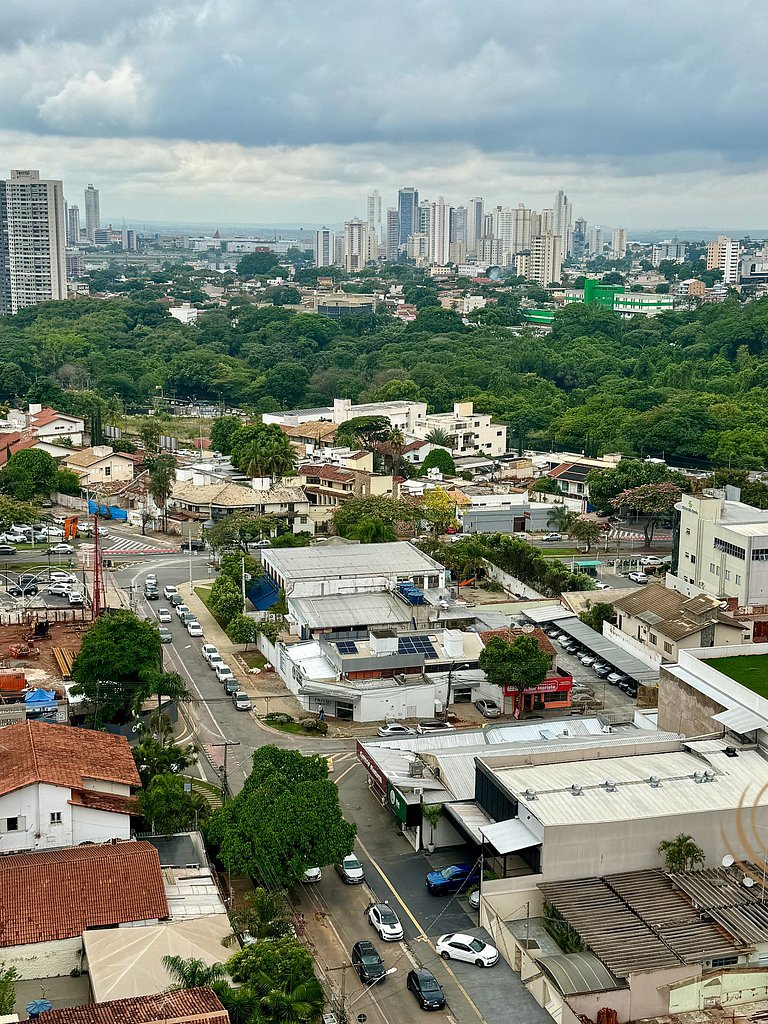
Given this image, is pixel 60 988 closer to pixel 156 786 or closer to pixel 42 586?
pixel 156 786

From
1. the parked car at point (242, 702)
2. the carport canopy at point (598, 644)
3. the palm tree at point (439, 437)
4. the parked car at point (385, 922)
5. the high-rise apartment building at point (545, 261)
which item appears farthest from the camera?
the high-rise apartment building at point (545, 261)

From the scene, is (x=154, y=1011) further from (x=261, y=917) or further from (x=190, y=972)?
(x=261, y=917)

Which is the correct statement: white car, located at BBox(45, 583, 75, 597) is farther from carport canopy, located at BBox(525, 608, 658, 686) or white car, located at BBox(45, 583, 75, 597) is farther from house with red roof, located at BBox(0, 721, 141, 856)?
house with red roof, located at BBox(0, 721, 141, 856)

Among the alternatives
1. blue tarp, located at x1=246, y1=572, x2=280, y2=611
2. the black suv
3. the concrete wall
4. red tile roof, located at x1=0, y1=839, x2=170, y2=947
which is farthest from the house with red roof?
blue tarp, located at x1=246, y1=572, x2=280, y2=611

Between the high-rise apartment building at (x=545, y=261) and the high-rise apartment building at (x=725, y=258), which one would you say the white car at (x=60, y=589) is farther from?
the high-rise apartment building at (x=545, y=261)

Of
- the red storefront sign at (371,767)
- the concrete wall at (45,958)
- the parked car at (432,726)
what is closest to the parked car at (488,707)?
the parked car at (432,726)
